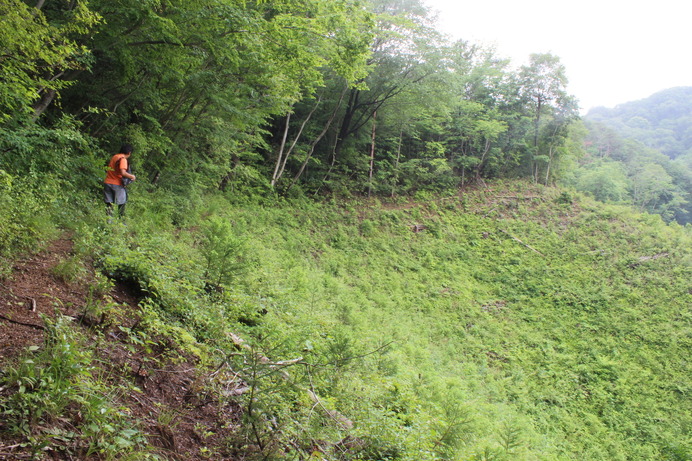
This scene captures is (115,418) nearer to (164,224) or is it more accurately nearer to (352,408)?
(352,408)

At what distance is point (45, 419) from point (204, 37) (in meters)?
7.68

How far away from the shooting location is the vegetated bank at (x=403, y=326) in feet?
9.18

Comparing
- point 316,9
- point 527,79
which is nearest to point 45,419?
point 316,9

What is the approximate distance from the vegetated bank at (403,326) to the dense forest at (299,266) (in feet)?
0.14

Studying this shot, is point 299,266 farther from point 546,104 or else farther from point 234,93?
point 546,104

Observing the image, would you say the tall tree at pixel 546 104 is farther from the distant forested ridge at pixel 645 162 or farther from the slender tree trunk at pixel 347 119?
the slender tree trunk at pixel 347 119

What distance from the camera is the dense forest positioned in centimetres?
269

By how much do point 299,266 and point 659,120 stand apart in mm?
136605

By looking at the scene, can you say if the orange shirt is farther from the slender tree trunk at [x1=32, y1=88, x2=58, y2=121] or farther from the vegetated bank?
the slender tree trunk at [x1=32, y1=88, x2=58, y2=121]

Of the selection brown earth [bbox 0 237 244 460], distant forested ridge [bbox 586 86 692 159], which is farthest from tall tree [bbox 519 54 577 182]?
distant forested ridge [bbox 586 86 692 159]

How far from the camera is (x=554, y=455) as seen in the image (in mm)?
6773

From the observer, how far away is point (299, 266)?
974 centimetres

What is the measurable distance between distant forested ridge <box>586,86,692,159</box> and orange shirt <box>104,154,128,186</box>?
10374cm

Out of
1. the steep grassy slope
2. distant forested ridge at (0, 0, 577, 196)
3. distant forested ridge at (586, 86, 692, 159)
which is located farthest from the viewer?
distant forested ridge at (586, 86, 692, 159)
